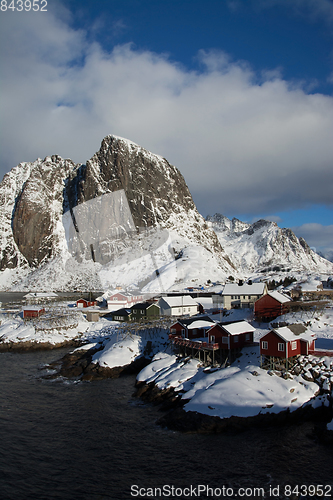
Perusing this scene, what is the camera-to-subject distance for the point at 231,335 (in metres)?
29.5

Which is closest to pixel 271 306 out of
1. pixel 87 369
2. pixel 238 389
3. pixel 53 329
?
pixel 238 389

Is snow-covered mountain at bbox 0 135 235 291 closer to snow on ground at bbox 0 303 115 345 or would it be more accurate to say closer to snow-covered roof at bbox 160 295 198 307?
snow-covered roof at bbox 160 295 198 307

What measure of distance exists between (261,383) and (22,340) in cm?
3505

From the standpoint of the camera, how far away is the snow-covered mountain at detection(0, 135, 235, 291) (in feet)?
445

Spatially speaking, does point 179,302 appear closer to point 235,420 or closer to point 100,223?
point 235,420

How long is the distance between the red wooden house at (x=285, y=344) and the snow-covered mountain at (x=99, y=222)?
9151cm

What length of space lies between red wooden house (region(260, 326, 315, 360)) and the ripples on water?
627 cm

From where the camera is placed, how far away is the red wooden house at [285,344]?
2559 cm

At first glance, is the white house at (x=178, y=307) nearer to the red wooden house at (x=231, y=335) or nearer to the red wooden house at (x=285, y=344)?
the red wooden house at (x=231, y=335)

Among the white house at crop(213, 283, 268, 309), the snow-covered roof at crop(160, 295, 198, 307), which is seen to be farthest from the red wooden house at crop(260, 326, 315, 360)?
the snow-covered roof at crop(160, 295, 198, 307)

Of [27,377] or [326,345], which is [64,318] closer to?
[27,377]

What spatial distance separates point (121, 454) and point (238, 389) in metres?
9.09

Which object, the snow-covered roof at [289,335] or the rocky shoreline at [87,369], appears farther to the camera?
the rocky shoreline at [87,369]

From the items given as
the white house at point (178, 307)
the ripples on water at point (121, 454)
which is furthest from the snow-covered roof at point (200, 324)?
the white house at point (178, 307)
